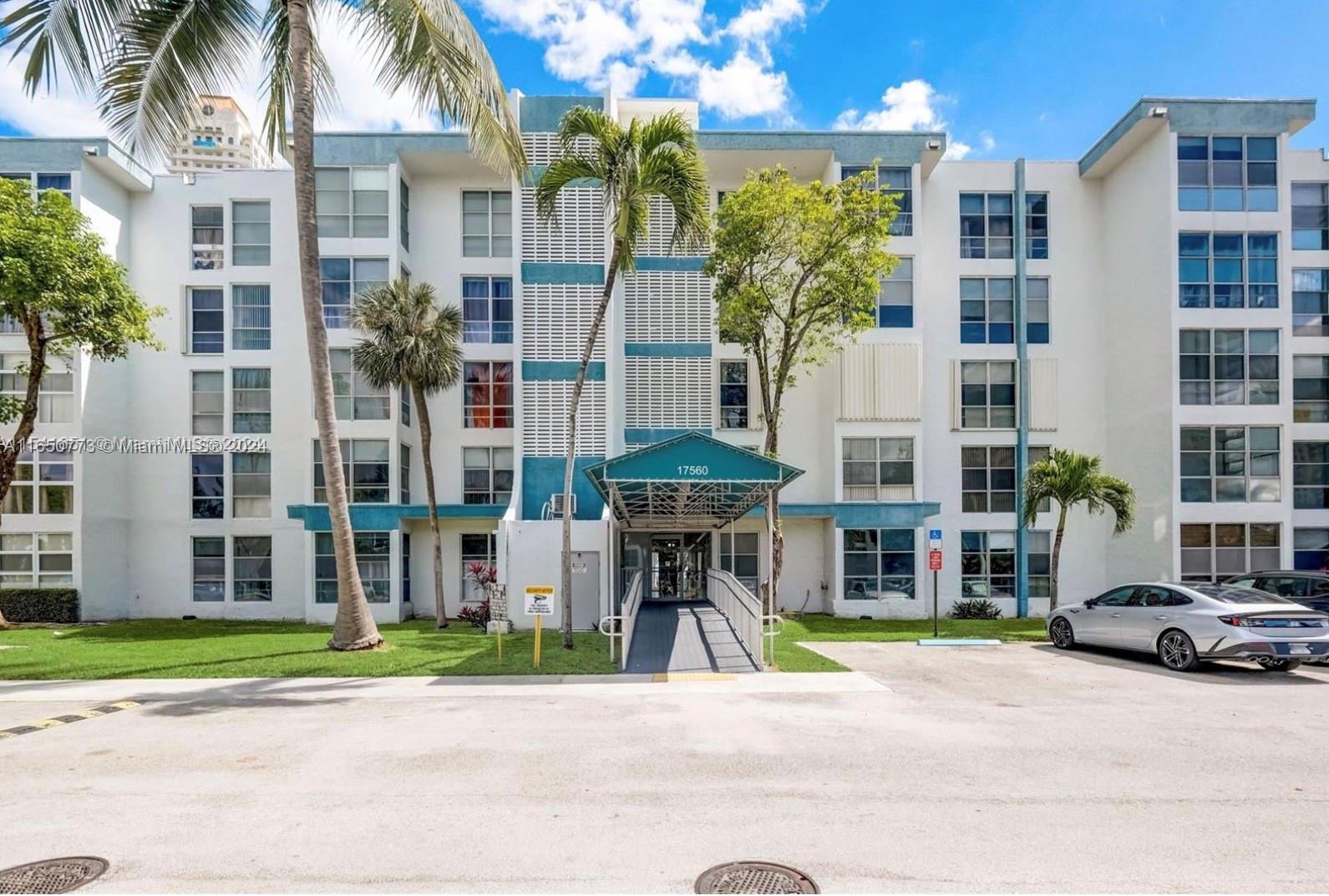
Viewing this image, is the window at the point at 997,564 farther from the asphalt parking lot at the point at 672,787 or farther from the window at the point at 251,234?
the window at the point at 251,234

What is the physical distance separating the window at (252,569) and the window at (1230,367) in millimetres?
26834

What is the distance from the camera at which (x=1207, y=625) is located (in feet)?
36.9

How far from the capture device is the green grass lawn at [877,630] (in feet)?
45.7

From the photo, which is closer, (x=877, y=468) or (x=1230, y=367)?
(x=1230, y=367)

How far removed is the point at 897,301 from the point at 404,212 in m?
15.1

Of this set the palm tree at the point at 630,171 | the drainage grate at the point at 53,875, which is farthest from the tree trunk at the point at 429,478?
the drainage grate at the point at 53,875

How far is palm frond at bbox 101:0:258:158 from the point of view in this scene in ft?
41.2

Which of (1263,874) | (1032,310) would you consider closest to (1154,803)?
(1263,874)

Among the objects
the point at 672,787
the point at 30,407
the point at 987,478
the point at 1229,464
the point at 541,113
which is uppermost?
the point at 541,113

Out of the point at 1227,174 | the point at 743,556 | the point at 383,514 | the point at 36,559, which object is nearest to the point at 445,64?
the point at 383,514

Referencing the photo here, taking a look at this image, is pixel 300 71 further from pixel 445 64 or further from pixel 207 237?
pixel 207 237

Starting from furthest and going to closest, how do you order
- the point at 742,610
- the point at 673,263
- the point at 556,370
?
the point at 673,263 → the point at 556,370 → the point at 742,610

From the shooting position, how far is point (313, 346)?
13031mm

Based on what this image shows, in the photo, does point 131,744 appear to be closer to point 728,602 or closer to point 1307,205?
point 728,602
